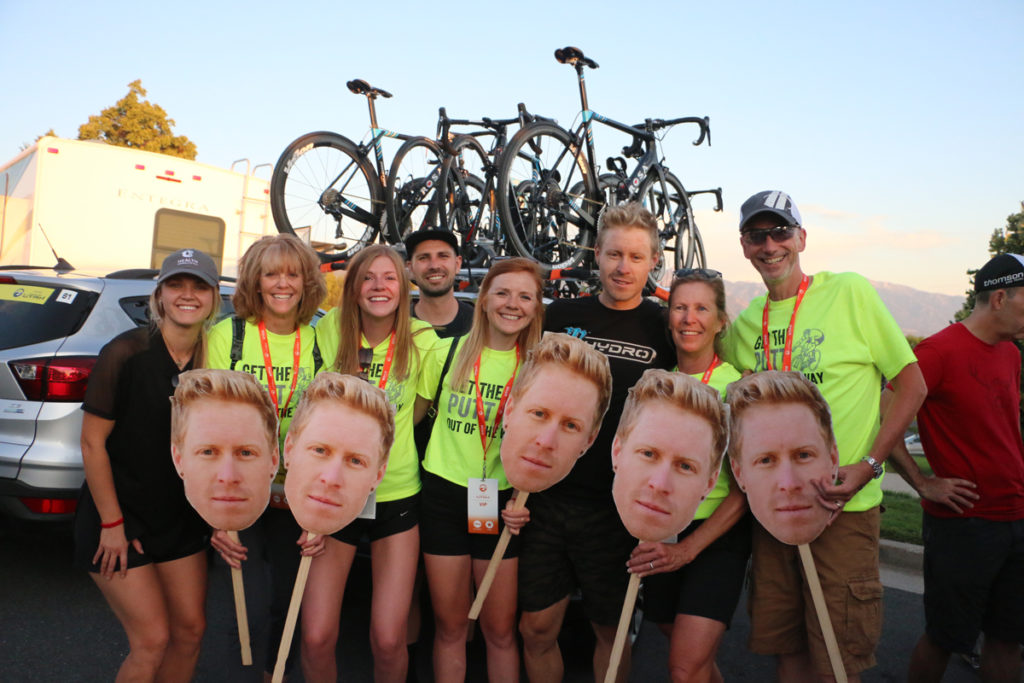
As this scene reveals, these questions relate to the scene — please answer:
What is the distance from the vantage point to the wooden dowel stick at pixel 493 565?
268cm

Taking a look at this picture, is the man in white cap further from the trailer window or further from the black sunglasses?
the trailer window

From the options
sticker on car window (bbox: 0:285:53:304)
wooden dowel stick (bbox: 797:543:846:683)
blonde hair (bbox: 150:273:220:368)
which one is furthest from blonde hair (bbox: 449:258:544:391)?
sticker on car window (bbox: 0:285:53:304)

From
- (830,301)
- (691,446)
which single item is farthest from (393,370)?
(830,301)

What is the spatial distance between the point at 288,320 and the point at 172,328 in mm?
435

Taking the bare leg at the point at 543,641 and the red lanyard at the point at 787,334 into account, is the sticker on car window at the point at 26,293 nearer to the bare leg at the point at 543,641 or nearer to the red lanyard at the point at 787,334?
the bare leg at the point at 543,641

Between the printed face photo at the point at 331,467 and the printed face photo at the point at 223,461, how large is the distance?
13 cm

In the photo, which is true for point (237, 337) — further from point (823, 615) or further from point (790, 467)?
point (823, 615)

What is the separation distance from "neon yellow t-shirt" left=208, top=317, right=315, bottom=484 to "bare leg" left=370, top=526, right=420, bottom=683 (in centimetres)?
51

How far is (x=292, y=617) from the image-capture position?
2514mm

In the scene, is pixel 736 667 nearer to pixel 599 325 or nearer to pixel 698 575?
pixel 698 575

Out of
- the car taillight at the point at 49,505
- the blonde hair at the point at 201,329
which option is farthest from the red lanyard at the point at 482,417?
the car taillight at the point at 49,505

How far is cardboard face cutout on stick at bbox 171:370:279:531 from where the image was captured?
2.57m

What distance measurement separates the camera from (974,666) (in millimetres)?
3953

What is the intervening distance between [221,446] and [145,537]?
0.49 meters
